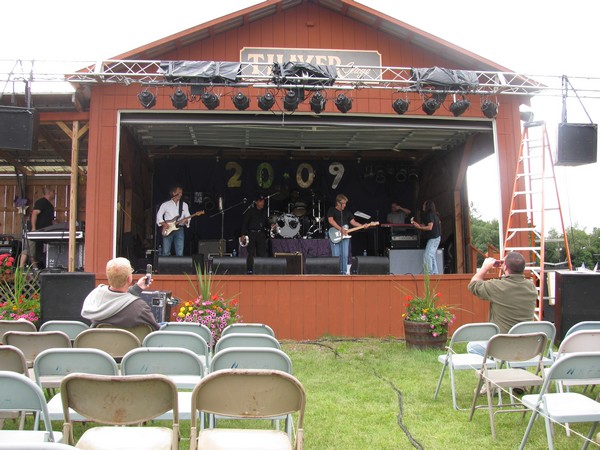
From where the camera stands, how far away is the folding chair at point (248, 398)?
2285mm

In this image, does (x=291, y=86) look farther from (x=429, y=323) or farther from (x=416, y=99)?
(x=429, y=323)

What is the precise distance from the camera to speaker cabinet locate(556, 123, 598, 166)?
25.1 ft

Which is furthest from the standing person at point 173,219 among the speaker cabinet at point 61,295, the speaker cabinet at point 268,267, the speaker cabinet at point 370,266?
the speaker cabinet at point 61,295

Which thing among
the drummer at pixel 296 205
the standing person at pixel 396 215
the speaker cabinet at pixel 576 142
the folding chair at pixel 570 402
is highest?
the speaker cabinet at pixel 576 142

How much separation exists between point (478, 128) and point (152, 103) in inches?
189

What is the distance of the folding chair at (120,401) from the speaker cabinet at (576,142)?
686 centimetres

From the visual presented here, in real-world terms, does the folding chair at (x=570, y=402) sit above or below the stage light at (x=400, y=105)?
below

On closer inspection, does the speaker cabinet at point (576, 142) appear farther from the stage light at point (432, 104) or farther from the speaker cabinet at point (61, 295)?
the speaker cabinet at point (61, 295)

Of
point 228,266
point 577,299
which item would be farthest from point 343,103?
point 577,299

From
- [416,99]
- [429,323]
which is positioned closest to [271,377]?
[429,323]

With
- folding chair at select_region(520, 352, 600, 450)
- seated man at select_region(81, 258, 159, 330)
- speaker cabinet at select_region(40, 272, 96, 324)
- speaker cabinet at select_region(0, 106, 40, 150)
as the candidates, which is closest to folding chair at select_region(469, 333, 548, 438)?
folding chair at select_region(520, 352, 600, 450)

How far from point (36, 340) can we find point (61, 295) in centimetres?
292

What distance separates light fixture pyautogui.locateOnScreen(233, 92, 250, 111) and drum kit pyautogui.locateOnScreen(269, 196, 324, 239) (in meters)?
4.31

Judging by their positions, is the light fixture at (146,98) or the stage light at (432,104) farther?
the stage light at (432,104)
